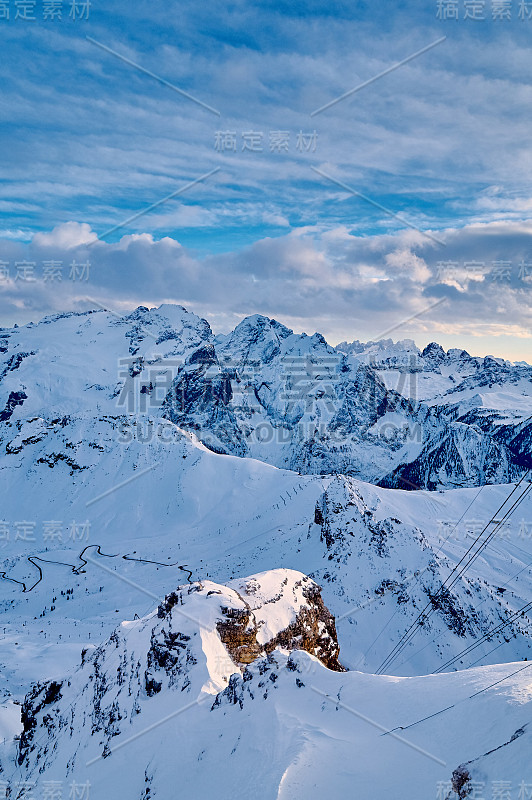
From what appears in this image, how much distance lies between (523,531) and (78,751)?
287ft

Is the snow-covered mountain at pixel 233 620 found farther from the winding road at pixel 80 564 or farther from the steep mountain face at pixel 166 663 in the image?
the winding road at pixel 80 564

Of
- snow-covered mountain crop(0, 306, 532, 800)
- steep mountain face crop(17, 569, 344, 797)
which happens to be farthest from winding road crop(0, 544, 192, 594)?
steep mountain face crop(17, 569, 344, 797)

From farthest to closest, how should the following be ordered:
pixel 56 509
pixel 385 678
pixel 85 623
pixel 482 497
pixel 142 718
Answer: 1. pixel 56 509
2. pixel 482 497
3. pixel 85 623
4. pixel 142 718
5. pixel 385 678

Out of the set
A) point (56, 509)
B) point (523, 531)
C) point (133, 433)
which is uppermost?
point (133, 433)

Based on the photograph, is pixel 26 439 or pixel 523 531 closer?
pixel 523 531

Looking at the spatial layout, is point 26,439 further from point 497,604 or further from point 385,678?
point 385,678

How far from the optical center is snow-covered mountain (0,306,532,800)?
15.8 metres

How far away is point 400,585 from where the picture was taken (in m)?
63.1

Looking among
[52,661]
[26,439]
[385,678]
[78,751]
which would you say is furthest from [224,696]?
[26,439]

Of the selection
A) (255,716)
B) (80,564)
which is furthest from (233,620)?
(80,564)

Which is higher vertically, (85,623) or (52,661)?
(52,661)

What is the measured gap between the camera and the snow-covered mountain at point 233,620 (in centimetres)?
1579

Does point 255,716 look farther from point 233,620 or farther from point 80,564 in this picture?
point 80,564

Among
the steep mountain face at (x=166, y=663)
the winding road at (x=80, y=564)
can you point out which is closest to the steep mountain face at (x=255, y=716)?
the steep mountain face at (x=166, y=663)
